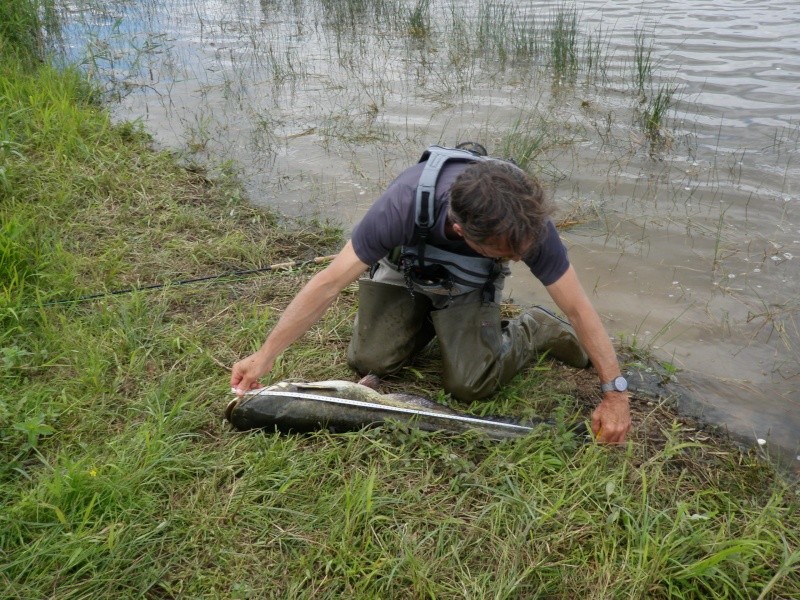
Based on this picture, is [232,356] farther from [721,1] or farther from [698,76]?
[721,1]

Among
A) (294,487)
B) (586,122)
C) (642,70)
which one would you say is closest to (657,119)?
(586,122)

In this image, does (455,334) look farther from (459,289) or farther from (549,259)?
(549,259)

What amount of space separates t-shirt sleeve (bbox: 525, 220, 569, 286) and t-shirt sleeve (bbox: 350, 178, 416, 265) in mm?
516

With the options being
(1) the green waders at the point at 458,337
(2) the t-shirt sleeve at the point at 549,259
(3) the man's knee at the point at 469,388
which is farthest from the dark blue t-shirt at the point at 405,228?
(3) the man's knee at the point at 469,388

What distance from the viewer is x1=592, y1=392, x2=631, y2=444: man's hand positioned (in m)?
3.02

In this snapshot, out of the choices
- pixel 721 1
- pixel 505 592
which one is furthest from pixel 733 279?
pixel 721 1

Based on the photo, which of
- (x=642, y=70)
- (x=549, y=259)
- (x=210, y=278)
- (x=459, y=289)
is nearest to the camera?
(x=549, y=259)

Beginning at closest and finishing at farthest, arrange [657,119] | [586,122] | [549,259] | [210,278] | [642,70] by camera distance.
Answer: [549,259] < [210,278] < [657,119] < [586,122] < [642,70]

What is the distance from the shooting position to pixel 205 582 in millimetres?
2520

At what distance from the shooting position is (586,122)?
709 cm

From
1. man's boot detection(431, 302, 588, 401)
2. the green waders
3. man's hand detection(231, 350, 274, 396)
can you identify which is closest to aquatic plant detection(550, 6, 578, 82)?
the green waders

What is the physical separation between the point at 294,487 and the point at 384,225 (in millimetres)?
1079

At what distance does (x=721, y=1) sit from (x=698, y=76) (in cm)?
335

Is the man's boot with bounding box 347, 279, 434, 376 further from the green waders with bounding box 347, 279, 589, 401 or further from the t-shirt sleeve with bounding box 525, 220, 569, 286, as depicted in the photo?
the t-shirt sleeve with bounding box 525, 220, 569, 286
